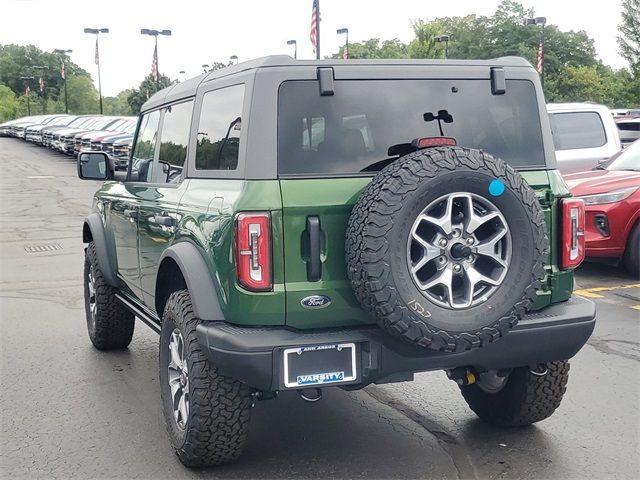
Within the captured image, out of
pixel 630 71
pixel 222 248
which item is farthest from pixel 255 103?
pixel 630 71

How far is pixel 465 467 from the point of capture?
3867 millimetres

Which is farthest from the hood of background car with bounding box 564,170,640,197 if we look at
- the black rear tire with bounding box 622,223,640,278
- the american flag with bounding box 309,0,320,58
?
the american flag with bounding box 309,0,320,58

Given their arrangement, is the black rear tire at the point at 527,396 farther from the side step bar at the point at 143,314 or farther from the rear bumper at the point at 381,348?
the side step bar at the point at 143,314

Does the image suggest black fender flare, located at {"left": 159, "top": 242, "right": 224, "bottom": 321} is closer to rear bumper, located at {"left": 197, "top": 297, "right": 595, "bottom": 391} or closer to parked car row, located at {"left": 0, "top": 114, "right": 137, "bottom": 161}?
rear bumper, located at {"left": 197, "top": 297, "right": 595, "bottom": 391}

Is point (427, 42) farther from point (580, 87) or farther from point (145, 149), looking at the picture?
point (145, 149)

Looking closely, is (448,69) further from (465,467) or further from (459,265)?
(465,467)

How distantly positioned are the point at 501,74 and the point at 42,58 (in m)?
135

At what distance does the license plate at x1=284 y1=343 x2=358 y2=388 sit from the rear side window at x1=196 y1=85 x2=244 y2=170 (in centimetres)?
92

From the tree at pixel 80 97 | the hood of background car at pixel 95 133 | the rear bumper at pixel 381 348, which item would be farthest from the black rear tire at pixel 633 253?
the tree at pixel 80 97

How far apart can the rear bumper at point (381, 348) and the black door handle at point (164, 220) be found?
0.82 metres

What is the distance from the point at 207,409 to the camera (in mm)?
3568

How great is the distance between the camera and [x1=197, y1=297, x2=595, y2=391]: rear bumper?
3328mm

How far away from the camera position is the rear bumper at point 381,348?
10.9 ft

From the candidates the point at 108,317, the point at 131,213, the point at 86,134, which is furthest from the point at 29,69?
the point at 131,213
